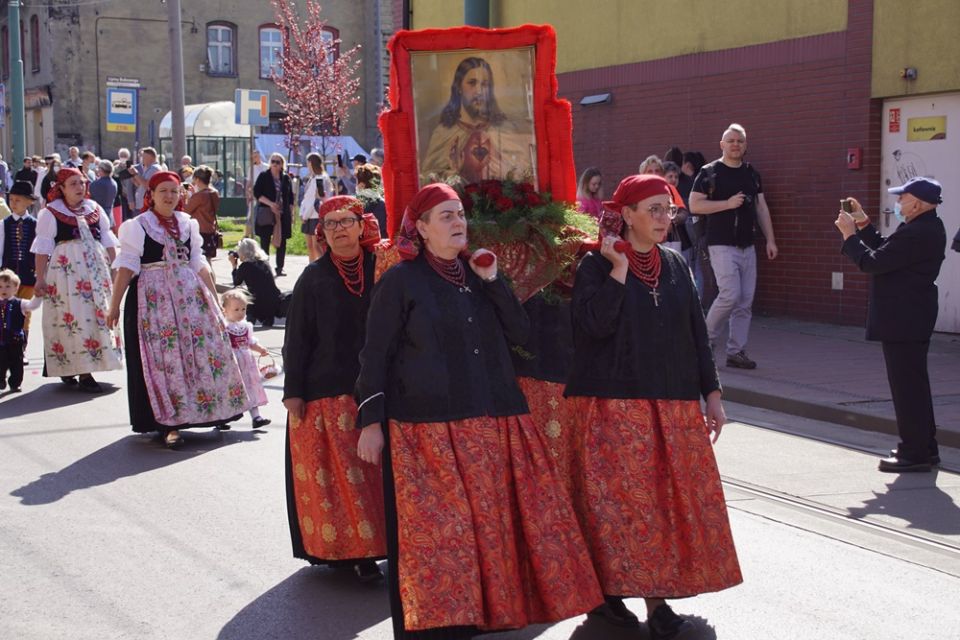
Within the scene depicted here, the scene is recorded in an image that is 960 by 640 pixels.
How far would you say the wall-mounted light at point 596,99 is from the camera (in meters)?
17.5

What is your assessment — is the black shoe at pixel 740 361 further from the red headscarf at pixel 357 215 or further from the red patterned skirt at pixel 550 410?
the red patterned skirt at pixel 550 410

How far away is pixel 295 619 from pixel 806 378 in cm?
673

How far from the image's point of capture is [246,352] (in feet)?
31.4

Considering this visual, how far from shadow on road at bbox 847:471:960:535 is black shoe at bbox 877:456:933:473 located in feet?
0.41

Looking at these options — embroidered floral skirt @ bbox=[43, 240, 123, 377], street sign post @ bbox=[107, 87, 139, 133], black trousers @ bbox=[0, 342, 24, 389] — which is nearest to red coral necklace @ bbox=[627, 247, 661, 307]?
embroidered floral skirt @ bbox=[43, 240, 123, 377]

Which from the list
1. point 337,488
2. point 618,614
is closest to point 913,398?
point 618,614

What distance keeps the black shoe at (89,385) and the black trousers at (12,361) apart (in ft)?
1.72

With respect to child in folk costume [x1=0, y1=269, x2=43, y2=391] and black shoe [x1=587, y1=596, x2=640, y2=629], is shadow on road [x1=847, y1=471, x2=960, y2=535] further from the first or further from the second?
child in folk costume [x1=0, y1=269, x2=43, y2=391]

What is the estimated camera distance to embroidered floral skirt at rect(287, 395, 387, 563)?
5.85m

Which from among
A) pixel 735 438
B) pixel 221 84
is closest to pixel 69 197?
pixel 735 438

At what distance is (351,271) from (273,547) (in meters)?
1.56

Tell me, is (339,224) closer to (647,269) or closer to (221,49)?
(647,269)

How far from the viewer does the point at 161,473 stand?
8.26 metres

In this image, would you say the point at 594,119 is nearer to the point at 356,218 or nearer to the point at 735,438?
the point at 735,438
